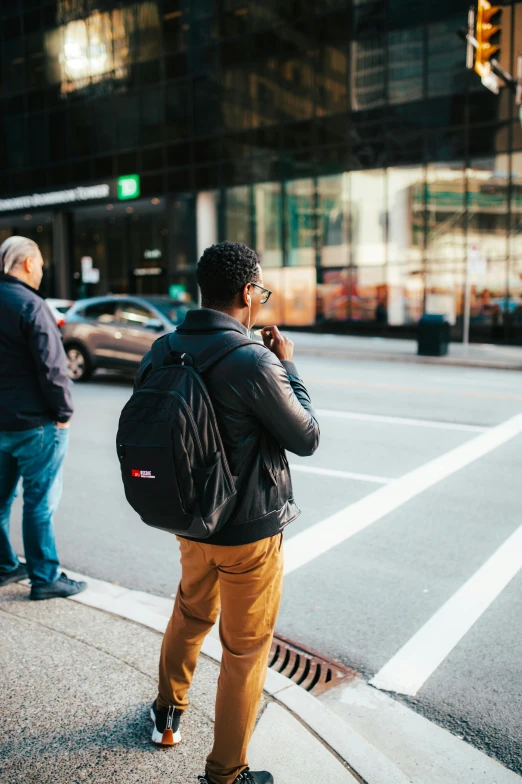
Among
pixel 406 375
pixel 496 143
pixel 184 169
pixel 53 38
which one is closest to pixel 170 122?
pixel 184 169

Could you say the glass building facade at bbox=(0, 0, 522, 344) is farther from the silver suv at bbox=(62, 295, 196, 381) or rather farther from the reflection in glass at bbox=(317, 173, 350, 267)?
the silver suv at bbox=(62, 295, 196, 381)

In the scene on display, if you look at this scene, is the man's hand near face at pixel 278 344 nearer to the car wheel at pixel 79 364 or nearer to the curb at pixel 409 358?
the car wheel at pixel 79 364

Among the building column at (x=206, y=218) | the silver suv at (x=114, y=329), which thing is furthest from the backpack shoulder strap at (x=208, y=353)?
the building column at (x=206, y=218)

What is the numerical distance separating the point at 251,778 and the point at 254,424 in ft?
4.24

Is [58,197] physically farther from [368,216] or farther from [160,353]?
[160,353]

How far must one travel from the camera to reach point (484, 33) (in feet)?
36.4

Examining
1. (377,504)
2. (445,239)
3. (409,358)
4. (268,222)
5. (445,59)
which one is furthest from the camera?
(268,222)

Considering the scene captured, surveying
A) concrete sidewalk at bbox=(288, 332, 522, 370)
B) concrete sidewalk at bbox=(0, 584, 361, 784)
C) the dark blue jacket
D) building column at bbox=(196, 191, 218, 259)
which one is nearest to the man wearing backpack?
concrete sidewalk at bbox=(0, 584, 361, 784)

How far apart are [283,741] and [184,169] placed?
29.5 m

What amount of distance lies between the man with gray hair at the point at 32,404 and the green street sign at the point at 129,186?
29165 mm

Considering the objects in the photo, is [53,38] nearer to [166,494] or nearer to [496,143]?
[496,143]

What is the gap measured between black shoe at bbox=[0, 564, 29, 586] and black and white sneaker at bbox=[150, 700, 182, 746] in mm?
1955

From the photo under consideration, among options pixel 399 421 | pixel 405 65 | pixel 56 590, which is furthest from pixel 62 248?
pixel 56 590

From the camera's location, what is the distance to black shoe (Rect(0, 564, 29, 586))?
4574 millimetres
